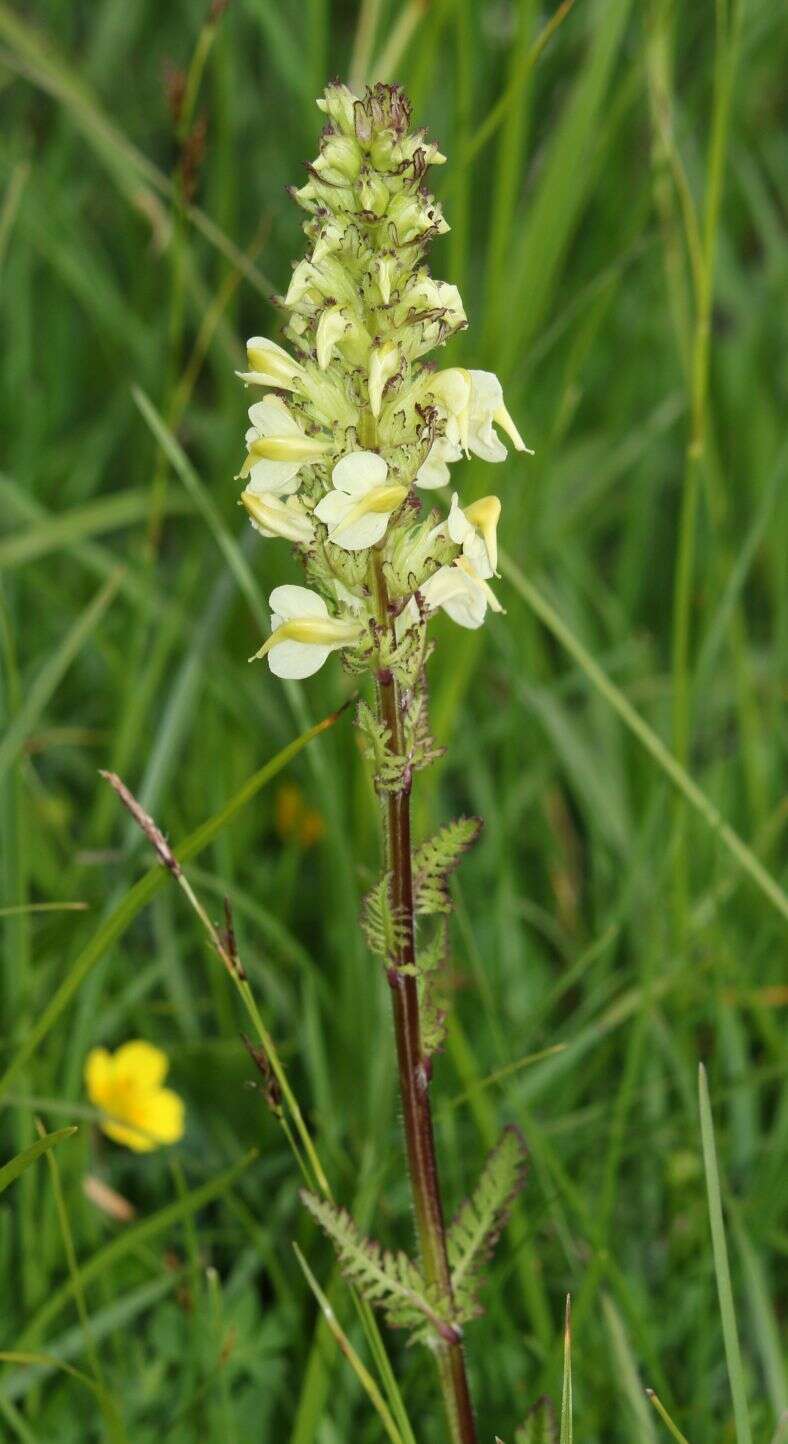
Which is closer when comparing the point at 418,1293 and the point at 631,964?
the point at 418,1293

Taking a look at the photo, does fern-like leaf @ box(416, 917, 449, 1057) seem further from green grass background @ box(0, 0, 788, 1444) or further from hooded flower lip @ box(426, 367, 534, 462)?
hooded flower lip @ box(426, 367, 534, 462)

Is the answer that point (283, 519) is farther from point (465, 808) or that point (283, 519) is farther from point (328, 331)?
point (465, 808)

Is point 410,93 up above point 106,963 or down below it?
above

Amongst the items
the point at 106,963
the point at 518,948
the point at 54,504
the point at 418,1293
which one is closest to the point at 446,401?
the point at 418,1293

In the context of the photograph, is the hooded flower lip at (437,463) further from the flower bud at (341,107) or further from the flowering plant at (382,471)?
the flower bud at (341,107)

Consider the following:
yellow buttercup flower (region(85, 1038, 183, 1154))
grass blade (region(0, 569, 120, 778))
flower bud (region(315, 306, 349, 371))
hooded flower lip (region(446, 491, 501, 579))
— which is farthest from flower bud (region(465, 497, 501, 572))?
yellow buttercup flower (region(85, 1038, 183, 1154))

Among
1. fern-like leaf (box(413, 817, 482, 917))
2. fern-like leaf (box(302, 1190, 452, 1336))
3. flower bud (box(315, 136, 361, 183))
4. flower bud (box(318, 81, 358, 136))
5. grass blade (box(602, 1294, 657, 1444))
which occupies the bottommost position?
grass blade (box(602, 1294, 657, 1444))

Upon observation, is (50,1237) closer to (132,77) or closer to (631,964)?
(631,964)
